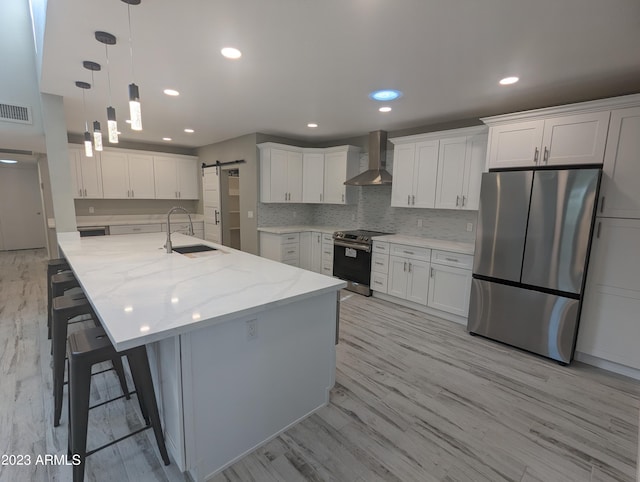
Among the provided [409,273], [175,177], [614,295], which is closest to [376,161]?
[409,273]

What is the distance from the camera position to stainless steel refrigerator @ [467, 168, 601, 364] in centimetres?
258

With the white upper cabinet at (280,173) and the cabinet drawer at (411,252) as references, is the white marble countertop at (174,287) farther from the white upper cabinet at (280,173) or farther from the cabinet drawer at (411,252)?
the white upper cabinet at (280,173)

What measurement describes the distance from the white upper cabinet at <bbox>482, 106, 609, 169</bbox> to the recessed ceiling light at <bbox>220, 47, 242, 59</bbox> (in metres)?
2.49

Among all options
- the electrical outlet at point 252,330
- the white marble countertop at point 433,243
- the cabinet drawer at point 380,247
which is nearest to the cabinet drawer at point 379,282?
the cabinet drawer at point 380,247

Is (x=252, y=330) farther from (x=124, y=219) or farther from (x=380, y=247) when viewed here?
(x=124, y=219)

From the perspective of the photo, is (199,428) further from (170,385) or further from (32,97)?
(32,97)

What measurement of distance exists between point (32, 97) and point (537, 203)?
553 cm

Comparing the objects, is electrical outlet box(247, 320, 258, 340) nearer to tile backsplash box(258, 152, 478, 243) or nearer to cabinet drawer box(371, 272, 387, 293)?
cabinet drawer box(371, 272, 387, 293)

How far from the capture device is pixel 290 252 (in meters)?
5.22

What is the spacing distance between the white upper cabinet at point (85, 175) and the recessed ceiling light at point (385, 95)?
5.28 meters

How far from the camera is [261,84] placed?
2812mm

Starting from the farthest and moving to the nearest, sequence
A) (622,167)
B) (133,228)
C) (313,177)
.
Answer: (133,228), (313,177), (622,167)

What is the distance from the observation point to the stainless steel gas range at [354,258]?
4434mm

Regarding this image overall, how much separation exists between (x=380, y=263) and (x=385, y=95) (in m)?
2.19
